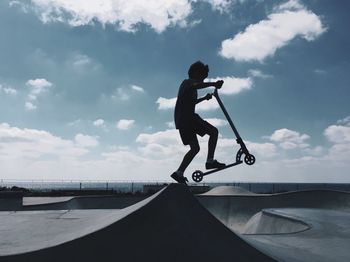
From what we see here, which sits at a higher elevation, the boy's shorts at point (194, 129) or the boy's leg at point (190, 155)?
the boy's shorts at point (194, 129)

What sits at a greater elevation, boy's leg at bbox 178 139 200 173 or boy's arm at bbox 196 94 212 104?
boy's arm at bbox 196 94 212 104

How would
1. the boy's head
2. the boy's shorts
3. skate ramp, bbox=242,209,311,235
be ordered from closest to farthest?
1. the boy's shorts
2. the boy's head
3. skate ramp, bbox=242,209,311,235

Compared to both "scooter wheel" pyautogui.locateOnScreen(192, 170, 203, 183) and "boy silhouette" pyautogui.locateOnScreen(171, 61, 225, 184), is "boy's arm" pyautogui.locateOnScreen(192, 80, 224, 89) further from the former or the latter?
"scooter wheel" pyautogui.locateOnScreen(192, 170, 203, 183)

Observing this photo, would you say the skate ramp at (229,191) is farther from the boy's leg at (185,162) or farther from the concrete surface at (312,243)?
the boy's leg at (185,162)

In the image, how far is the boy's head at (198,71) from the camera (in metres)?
8.23

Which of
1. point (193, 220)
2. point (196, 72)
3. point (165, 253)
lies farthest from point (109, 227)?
point (196, 72)

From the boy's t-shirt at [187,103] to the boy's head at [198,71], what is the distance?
215mm

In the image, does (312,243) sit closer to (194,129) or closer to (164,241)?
(194,129)

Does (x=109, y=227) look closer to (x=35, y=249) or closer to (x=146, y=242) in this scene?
(x=146, y=242)

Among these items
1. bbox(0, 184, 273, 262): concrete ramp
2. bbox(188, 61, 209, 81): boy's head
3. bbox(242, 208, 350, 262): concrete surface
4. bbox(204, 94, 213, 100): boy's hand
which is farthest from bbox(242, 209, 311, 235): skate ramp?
bbox(0, 184, 273, 262): concrete ramp

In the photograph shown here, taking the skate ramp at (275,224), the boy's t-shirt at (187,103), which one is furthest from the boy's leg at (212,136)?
the skate ramp at (275,224)

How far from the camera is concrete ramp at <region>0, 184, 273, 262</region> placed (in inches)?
199

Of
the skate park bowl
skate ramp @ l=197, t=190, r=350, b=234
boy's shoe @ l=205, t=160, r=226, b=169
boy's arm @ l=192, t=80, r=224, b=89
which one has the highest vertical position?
boy's arm @ l=192, t=80, r=224, b=89

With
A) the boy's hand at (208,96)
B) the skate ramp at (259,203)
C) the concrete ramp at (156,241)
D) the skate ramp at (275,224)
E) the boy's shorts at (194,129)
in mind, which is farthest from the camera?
the skate ramp at (259,203)
